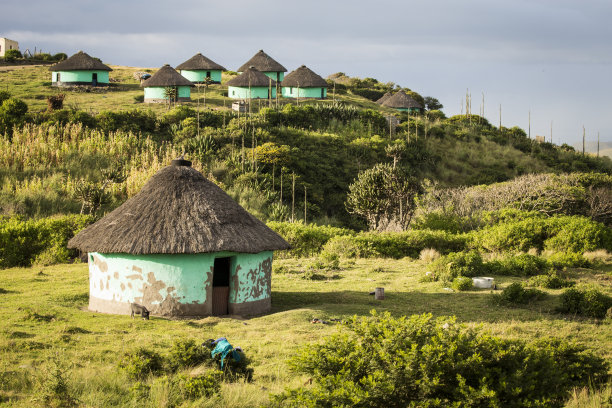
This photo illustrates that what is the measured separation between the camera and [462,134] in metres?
59.3

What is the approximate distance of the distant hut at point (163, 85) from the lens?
55406mm

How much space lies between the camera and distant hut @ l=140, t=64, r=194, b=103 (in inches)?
2181

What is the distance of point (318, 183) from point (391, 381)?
34.5 metres

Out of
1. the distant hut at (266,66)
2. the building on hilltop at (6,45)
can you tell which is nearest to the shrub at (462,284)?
the distant hut at (266,66)

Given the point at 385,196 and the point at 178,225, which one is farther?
the point at 385,196

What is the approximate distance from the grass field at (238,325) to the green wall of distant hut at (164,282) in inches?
23.1

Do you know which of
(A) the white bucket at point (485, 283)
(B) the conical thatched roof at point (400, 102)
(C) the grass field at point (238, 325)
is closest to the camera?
(C) the grass field at point (238, 325)

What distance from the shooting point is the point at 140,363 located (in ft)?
37.9

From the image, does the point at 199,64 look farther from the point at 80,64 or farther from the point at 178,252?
the point at 178,252

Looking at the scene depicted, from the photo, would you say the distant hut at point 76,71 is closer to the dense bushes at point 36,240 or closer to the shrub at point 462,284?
the dense bushes at point 36,240

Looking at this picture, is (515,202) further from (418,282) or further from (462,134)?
(462,134)

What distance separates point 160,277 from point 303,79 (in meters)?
48.9

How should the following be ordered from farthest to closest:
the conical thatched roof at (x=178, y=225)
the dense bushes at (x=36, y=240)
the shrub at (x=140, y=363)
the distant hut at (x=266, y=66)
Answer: the distant hut at (x=266, y=66)
the dense bushes at (x=36, y=240)
the conical thatched roof at (x=178, y=225)
the shrub at (x=140, y=363)

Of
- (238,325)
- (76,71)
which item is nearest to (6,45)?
(76,71)
